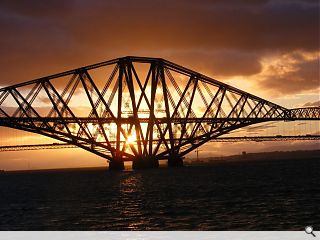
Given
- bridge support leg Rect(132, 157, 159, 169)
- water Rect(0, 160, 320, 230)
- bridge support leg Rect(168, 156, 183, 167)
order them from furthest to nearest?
bridge support leg Rect(168, 156, 183, 167)
bridge support leg Rect(132, 157, 159, 169)
water Rect(0, 160, 320, 230)

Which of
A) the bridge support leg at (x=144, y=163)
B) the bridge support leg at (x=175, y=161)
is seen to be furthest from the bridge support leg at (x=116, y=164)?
the bridge support leg at (x=175, y=161)

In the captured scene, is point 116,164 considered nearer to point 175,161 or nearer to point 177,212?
point 175,161

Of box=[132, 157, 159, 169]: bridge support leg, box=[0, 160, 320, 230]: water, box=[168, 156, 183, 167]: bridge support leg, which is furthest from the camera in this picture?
box=[168, 156, 183, 167]: bridge support leg

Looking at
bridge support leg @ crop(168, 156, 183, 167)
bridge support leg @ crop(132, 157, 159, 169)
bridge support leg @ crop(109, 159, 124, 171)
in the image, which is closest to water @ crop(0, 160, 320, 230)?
bridge support leg @ crop(109, 159, 124, 171)

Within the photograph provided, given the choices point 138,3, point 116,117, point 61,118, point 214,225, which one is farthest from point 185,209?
point 116,117

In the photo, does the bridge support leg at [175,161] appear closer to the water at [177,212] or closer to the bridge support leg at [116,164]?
the bridge support leg at [116,164]

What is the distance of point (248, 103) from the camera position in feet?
391

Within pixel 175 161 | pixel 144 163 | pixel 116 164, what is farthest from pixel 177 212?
pixel 175 161

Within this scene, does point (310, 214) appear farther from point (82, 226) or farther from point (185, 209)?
point (82, 226)

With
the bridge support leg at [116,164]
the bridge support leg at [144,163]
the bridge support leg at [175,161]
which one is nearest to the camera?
the bridge support leg at [116,164]

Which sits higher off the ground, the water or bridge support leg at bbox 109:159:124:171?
bridge support leg at bbox 109:159:124:171

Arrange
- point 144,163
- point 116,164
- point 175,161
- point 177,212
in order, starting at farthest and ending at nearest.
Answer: point 175,161 → point 144,163 → point 116,164 → point 177,212

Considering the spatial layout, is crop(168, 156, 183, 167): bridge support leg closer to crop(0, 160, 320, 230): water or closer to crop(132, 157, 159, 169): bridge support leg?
crop(132, 157, 159, 169): bridge support leg

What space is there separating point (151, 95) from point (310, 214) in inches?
3069
